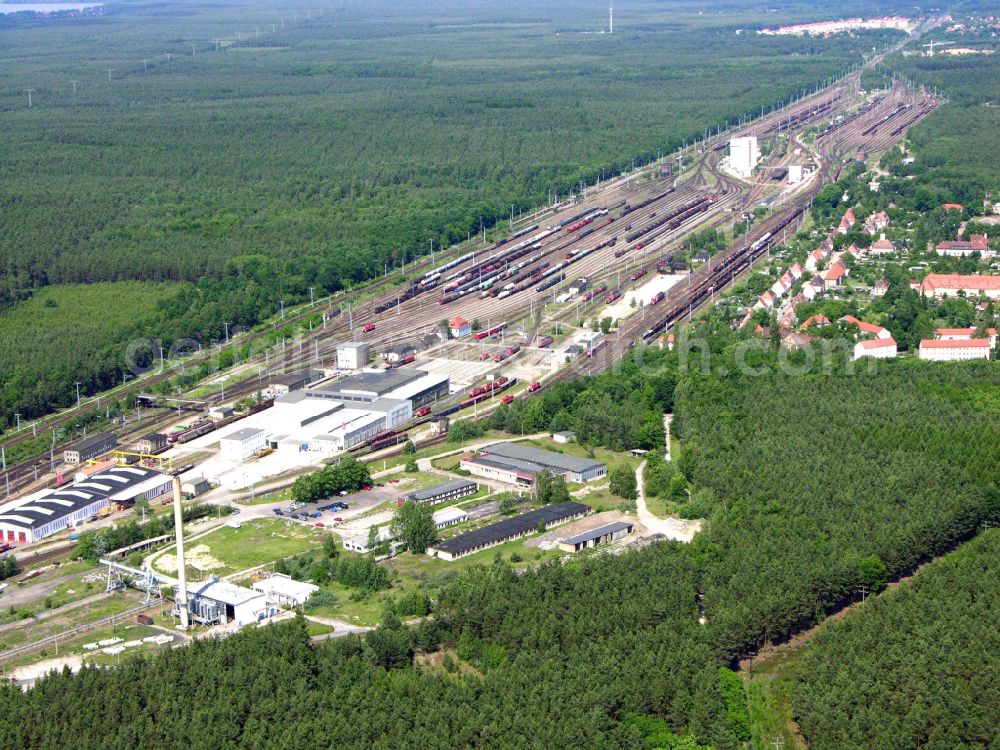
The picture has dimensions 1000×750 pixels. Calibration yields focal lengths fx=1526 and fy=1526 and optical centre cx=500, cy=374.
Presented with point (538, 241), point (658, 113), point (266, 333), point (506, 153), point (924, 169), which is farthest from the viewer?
point (658, 113)

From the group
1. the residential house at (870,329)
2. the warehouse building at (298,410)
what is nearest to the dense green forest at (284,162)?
the warehouse building at (298,410)

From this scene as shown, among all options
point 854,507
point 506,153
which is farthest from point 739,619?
point 506,153

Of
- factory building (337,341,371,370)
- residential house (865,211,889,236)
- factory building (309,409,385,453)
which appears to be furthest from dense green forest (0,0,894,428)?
residential house (865,211,889,236)

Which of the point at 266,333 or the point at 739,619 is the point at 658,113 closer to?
the point at 266,333

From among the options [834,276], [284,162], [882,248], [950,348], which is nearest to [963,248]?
[882,248]

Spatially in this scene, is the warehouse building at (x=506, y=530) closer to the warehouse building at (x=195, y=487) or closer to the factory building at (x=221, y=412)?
the warehouse building at (x=195, y=487)

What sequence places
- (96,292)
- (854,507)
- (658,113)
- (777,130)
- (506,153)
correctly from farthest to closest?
1. (658,113)
2. (777,130)
3. (506,153)
4. (96,292)
5. (854,507)
